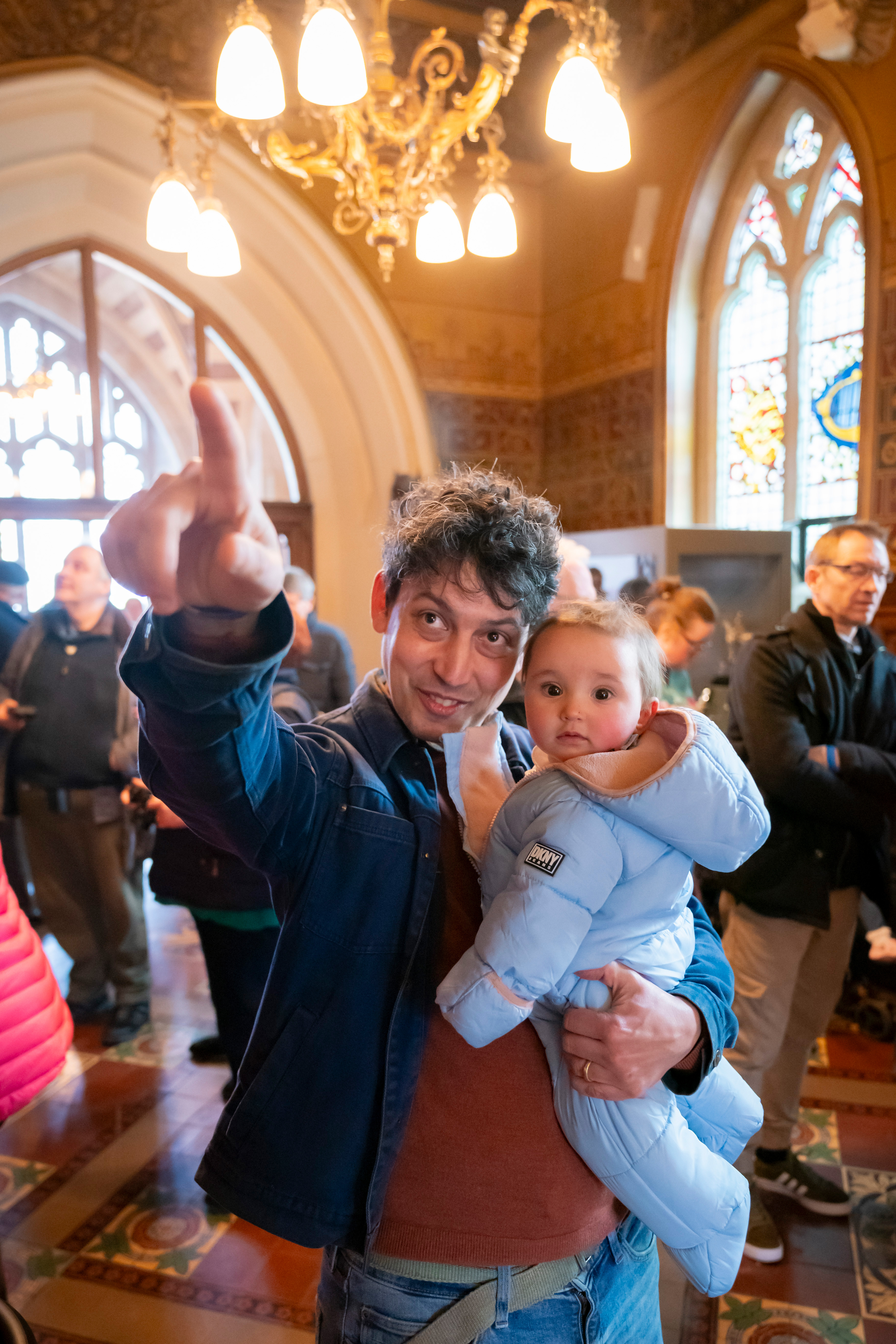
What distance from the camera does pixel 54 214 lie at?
24.4ft

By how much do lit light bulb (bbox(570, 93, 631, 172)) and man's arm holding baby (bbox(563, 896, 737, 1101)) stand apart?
9.28ft

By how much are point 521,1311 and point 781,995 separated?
1.84 meters

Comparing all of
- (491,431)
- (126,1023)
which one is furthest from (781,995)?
(491,431)

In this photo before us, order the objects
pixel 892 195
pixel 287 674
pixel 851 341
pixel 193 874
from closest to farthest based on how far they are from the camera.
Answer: pixel 193 874 → pixel 287 674 → pixel 892 195 → pixel 851 341

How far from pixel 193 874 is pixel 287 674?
67 centimetres

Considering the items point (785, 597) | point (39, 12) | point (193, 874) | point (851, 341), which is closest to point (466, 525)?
point (193, 874)

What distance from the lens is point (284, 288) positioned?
7520mm

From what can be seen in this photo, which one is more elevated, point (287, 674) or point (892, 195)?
point (892, 195)

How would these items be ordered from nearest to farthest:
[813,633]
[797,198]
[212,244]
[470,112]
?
[813,633] → [212,244] → [470,112] → [797,198]

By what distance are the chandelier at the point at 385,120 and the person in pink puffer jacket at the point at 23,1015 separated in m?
2.66

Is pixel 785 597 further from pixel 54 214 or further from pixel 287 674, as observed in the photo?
pixel 54 214

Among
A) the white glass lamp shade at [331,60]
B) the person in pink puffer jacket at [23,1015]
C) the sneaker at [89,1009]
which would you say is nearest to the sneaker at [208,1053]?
the sneaker at [89,1009]

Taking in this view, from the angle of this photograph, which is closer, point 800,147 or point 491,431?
point 800,147

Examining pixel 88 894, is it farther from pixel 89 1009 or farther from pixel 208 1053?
pixel 208 1053
